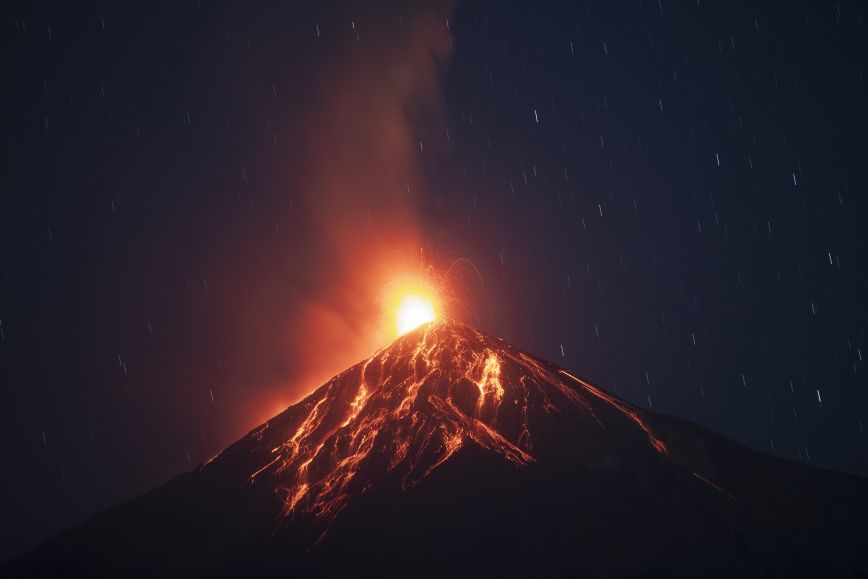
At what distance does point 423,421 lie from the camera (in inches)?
3558

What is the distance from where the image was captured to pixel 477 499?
233 ft

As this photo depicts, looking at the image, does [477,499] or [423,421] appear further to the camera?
[423,421]

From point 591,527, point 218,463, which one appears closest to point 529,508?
point 591,527

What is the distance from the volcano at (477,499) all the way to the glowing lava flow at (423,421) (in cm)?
34

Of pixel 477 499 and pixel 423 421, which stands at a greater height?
pixel 423 421

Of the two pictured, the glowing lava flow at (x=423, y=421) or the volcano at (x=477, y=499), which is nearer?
the volcano at (x=477, y=499)

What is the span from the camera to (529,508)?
69500 millimetres

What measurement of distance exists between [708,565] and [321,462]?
52.2 metres

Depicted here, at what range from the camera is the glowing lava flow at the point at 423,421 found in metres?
82.5

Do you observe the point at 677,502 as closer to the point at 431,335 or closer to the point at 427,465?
the point at 427,465

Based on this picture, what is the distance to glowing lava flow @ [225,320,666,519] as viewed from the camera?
271 feet

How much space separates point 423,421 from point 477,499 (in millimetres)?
21098

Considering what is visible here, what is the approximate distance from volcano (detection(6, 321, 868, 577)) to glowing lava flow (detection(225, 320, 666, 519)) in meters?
0.34

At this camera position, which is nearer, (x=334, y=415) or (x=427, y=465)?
(x=427, y=465)
